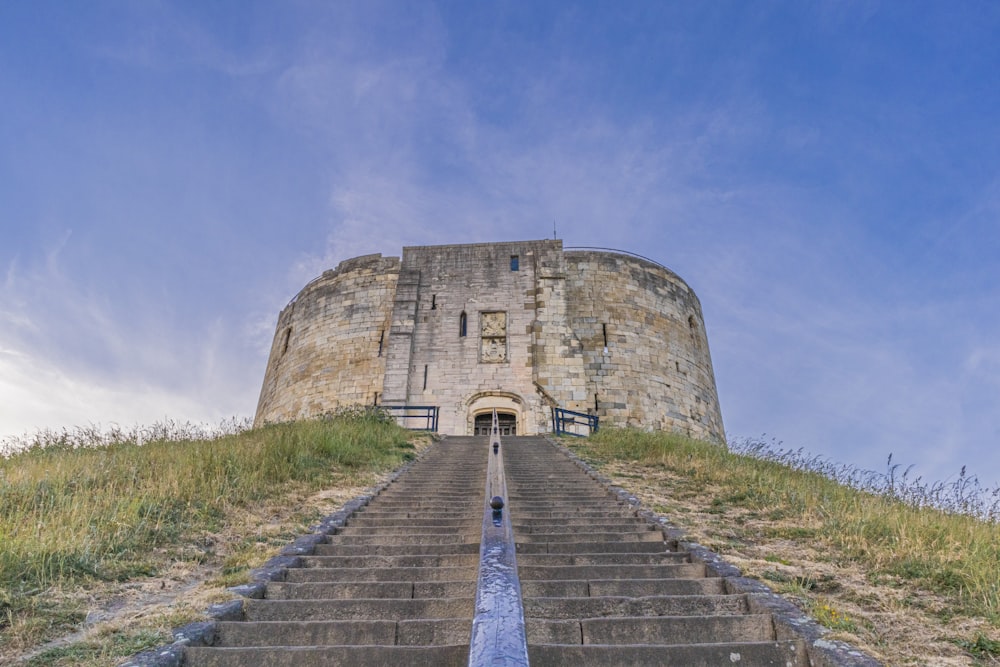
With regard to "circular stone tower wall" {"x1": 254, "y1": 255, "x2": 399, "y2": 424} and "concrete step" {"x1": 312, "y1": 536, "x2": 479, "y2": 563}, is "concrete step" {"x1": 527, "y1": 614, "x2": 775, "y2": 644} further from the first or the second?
"circular stone tower wall" {"x1": 254, "y1": 255, "x2": 399, "y2": 424}

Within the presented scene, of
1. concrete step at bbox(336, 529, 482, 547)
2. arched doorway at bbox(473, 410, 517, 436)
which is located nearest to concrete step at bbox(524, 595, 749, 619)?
concrete step at bbox(336, 529, 482, 547)

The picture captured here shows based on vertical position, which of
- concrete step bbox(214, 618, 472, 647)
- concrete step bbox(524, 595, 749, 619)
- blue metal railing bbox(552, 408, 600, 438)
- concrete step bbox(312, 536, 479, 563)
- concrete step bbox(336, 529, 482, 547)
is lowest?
concrete step bbox(214, 618, 472, 647)

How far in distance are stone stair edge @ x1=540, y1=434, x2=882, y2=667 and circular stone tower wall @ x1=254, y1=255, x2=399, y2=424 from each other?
1436 cm

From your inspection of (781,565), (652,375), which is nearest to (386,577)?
(781,565)

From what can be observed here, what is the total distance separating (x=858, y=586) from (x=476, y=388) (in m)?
14.0

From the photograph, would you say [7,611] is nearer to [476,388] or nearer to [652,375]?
[476,388]

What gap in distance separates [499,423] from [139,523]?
516 inches

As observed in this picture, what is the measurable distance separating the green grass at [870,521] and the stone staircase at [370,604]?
1.88 meters

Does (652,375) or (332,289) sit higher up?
(332,289)

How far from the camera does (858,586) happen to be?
12.5 feet

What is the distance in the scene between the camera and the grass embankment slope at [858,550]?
3.03 meters

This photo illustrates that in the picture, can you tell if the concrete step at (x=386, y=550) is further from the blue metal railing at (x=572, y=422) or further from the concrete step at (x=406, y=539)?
the blue metal railing at (x=572, y=422)

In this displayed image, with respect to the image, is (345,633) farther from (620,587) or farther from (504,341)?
(504,341)

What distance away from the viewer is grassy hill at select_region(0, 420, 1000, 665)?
305 centimetres
